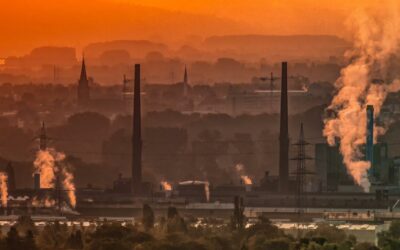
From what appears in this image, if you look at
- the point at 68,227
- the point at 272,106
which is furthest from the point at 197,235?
the point at 272,106

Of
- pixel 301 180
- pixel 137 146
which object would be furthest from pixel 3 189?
pixel 301 180

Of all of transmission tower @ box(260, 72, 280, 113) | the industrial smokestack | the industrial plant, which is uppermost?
transmission tower @ box(260, 72, 280, 113)

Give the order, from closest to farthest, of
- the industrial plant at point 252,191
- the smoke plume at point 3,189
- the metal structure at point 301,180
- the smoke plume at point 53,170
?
the industrial plant at point 252,191, the metal structure at point 301,180, the smoke plume at point 3,189, the smoke plume at point 53,170

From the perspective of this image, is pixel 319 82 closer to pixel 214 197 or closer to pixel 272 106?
pixel 272 106

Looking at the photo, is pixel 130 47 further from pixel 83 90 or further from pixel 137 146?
pixel 137 146

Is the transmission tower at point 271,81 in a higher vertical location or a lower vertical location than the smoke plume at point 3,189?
higher

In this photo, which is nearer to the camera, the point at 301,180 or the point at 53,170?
the point at 301,180

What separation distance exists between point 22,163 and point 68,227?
31533 millimetres

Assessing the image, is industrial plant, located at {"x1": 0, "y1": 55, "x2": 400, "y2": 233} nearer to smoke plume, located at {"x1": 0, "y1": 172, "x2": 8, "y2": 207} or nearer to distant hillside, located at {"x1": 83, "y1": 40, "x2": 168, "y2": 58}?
smoke plume, located at {"x1": 0, "y1": 172, "x2": 8, "y2": 207}

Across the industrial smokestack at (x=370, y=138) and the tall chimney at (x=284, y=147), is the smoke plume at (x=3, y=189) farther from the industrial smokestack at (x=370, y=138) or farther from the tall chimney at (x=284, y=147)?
the industrial smokestack at (x=370, y=138)

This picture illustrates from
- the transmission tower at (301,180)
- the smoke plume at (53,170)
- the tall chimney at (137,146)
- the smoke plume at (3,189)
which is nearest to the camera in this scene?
the transmission tower at (301,180)

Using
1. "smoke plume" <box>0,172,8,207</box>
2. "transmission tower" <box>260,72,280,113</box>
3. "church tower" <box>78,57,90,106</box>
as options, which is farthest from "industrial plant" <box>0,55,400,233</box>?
"church tower" <box>78,57,90,106</box>

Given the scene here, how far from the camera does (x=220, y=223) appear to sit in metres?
74.5

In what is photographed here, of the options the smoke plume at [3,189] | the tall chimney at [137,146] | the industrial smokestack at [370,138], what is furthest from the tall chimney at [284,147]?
the smoke plume at [3,189]
